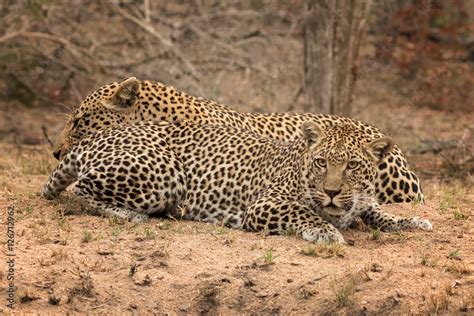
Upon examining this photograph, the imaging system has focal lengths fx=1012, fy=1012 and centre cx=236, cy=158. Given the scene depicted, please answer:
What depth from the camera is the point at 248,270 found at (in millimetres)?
7887

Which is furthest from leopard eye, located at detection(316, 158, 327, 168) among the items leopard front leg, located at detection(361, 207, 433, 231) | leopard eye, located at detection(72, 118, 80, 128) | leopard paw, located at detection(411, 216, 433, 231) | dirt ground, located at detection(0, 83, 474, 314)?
leopard eye, located at detection(72, 118, 80, 128)

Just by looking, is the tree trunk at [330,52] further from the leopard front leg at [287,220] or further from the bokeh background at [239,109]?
the leopard front leg at [287,220]

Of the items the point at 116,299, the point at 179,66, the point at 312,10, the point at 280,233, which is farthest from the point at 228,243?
the point at 179,66

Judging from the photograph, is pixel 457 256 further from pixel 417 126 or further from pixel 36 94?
pixel 36 94

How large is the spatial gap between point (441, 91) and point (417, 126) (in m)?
1.74

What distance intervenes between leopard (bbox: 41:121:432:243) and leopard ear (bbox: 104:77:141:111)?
0.47 m

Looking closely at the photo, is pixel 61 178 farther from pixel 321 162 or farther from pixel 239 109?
pixel 239 109

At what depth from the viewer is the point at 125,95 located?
413 inches

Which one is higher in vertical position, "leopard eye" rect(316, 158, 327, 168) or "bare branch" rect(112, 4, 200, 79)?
"leopard eye" rect(316, 158, 327, 168)

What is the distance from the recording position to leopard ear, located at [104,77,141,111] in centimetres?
1043

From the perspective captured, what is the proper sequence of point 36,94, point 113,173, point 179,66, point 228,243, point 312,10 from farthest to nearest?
1. point 36,94
2. point 179,66
3. point 312,10
4. point 113,173
5. point 228,243

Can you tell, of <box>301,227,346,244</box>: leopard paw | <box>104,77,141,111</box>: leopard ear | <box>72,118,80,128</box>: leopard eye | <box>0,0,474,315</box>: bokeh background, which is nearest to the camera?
<box>0,0,474,315</box>: bokeh background

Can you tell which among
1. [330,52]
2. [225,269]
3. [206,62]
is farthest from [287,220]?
[206,62]

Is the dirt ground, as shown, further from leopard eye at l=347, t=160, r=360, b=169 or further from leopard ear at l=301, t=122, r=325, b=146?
leopard ear at l=301, t=122, r=325, b=146
